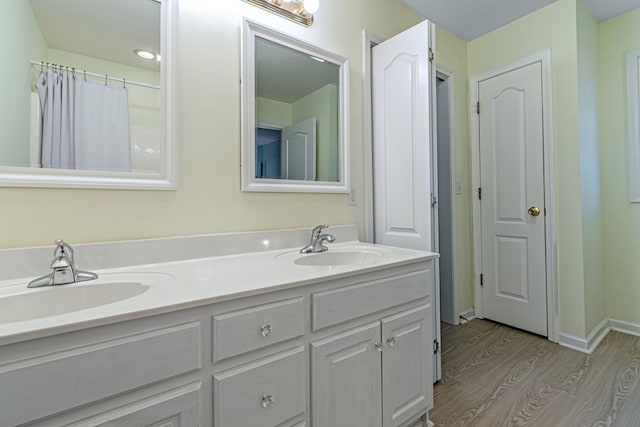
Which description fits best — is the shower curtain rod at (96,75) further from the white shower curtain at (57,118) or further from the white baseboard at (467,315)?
the white baseboard at (467,315)

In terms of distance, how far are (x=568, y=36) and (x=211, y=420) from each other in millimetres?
3042

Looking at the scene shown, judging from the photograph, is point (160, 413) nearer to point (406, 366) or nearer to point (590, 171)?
point (406, 366)

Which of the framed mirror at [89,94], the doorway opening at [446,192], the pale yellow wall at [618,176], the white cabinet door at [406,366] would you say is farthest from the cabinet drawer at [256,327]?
the pale yellow wall at [618,176]

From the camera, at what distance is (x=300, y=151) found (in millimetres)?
1655

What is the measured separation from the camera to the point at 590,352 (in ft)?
6.80

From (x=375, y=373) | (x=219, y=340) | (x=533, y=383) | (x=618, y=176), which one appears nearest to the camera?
(x=219, y=340)

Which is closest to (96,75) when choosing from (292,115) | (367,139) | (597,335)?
(292,115)

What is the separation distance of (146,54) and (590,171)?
2.92 m

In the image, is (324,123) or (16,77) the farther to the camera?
(324,123)

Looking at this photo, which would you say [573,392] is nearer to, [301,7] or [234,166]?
[234,166]

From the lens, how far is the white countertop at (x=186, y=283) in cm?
63

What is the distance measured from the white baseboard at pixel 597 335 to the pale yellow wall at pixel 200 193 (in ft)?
6.47

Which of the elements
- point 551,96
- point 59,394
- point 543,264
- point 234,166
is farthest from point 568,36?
point 59,394

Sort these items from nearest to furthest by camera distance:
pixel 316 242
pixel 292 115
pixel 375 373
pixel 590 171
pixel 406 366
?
pixel 375 373, pixel 406 366, pixel 316 242, pixel 292 115, pixel 590 171
